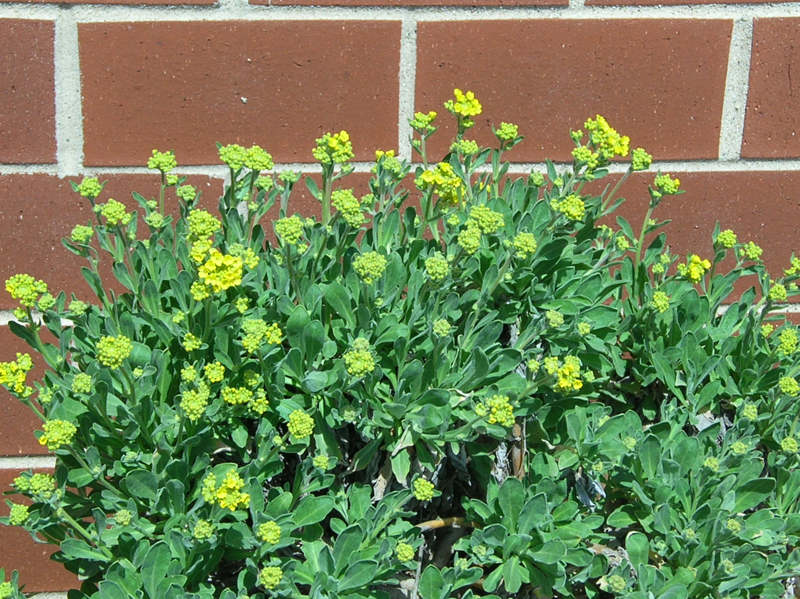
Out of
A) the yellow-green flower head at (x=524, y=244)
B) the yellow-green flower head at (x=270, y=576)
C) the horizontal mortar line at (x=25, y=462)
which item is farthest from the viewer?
the horizontal mortar line at (x=25, y=462)

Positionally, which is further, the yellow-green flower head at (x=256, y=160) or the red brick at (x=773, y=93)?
the red brick at (x=773, y=93)

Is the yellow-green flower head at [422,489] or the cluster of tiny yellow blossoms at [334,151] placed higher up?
the cluster of tiny yellow blossoms at [334,151]

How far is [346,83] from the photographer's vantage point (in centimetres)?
123

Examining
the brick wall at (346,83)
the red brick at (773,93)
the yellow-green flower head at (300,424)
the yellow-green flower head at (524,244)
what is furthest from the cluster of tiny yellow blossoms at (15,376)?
the red brick at (773,93)

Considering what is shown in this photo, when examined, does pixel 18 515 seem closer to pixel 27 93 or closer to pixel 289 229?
pixel 289 229

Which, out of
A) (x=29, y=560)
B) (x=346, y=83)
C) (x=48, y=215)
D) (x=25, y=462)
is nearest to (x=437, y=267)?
(x=346, y=83)

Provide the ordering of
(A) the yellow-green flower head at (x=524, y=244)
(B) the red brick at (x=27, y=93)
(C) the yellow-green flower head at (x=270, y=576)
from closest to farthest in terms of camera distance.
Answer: (C) the yellow-green flower head at (x=270, y=576) → (A) the yellow-green flower head at (x=524, y=244) → (B) the red brick at (x=27, y=93)

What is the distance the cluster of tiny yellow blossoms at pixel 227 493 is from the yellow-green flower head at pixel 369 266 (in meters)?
0.21

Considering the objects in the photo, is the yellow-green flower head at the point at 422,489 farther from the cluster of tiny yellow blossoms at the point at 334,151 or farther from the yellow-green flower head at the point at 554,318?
the cluster of tiny yellow blossoms at the point at 334,151

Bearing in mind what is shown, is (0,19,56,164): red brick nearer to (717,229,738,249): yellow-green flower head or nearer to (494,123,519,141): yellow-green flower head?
(494,123,519,141): yellow-green flower head

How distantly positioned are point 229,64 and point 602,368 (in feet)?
2.43

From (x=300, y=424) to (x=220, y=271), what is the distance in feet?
0.49

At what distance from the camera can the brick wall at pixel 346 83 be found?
3.91 feet

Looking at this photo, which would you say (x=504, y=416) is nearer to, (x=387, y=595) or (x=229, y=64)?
(x=387, y=595)
